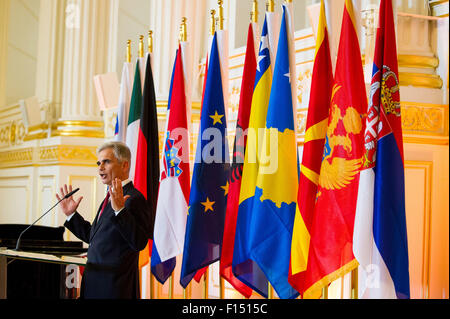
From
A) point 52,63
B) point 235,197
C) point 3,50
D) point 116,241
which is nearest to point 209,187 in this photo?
point 235,197

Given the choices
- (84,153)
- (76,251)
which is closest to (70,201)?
(76,251)

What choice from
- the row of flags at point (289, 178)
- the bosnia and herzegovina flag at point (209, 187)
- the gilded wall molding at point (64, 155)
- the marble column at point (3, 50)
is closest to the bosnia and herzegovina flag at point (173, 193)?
the row of flags at point (289, 178)

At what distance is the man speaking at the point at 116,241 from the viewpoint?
12.5 feet

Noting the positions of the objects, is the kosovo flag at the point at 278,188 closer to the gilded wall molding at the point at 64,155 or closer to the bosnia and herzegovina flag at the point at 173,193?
the bosnia and herzegovina flag at the point at 173,193

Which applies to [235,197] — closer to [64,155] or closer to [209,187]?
[209,187]

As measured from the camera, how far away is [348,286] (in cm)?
427

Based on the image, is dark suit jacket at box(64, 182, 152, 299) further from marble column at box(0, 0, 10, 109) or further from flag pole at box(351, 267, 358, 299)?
marble column at box(0, 0, 10, 109)

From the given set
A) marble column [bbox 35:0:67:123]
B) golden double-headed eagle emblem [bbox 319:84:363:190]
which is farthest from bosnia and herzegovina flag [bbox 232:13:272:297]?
marble column [bbox 35:0:67:123]

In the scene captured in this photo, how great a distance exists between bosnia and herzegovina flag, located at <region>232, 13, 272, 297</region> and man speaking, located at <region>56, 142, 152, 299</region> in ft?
1.98

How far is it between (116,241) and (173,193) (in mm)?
1041
